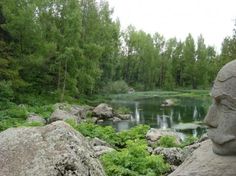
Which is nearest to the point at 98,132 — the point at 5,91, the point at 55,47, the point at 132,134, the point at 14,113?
the point at 132,134

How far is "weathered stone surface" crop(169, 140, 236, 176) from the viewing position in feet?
8.31

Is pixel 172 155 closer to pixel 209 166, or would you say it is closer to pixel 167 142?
pixel 167 142

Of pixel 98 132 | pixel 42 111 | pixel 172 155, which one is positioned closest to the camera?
pixel 172 155

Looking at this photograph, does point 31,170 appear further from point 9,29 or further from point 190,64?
point 190,64

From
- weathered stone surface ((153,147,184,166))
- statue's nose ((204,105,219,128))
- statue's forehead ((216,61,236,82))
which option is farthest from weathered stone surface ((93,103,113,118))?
statue's forehead ((216,61,236,82))

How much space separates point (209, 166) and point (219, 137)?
0.23 metres

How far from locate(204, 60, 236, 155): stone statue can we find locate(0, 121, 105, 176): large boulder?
2.00 meters

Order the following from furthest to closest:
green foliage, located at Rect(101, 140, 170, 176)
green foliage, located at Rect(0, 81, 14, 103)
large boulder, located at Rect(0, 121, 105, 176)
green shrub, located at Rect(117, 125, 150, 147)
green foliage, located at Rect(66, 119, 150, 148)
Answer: green foliage, located at Rect(0, 81, 14, 103) → green shrub, located at Rect(117, 125, 150, 147) → green foliage, located at Rect(66, 119, 150, 148) → green foliage, located at Rect(101, 140, 170, 176) → large boulder, located at Rect(0, 121, 105, 176)

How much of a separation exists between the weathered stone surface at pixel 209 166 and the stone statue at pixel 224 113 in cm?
5

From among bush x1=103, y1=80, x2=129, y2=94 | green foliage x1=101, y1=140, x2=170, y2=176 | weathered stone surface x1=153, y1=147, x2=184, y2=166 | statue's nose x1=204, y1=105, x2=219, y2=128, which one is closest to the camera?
statue's nose x1=204, y1=105, x2=219, y2=128

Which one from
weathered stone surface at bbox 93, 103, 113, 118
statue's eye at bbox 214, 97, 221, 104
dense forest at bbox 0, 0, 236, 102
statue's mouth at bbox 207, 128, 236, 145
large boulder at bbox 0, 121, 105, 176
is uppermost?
dense forest at bbox 0, 0, 236, 102

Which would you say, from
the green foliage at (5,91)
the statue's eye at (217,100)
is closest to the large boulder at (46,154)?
the statue's eye at (217,100)

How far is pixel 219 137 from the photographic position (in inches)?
99.7

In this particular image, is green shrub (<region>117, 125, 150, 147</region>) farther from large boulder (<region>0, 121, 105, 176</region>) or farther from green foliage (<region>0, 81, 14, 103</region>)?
green foliage (<region>0, 81, 14, 103</region>)
